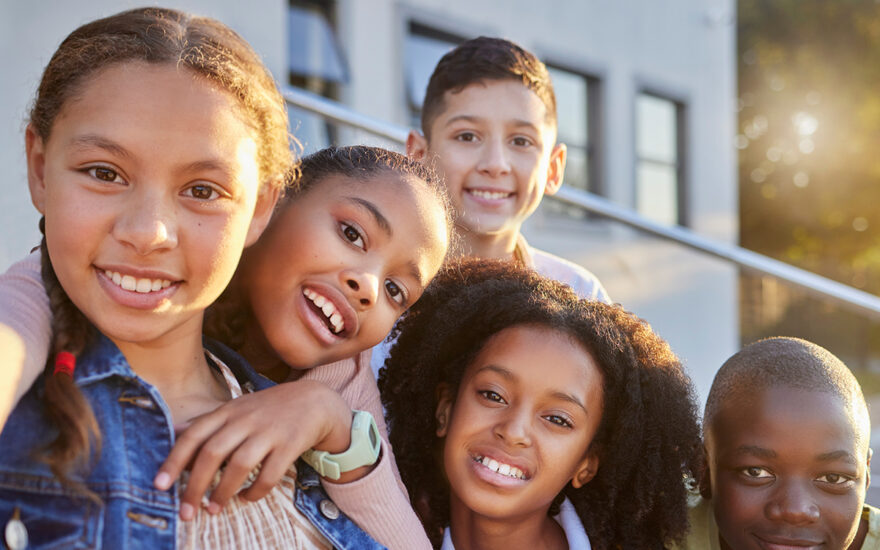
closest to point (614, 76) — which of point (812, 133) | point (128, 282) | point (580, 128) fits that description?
point (580, 128)

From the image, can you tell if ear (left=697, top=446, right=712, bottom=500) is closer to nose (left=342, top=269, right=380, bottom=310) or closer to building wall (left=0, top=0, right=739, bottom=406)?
nose (left=342, top=269, right=380, bottom=310)

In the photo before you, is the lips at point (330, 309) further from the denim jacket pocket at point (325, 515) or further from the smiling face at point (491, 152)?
the smiling face at point (491, 152)

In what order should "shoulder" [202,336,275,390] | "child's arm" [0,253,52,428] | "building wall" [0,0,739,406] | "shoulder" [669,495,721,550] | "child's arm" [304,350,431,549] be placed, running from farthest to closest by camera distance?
"building wall" [0,0,739,406]
"shoulder" [669,495,721,550]
"shoulder" [202,336,275,390]
"child's arm" [304,350,431,549]
"child's arm" [0,253,52,428]

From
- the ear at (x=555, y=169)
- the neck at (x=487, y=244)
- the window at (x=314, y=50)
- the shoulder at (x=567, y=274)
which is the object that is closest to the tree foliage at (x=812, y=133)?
the window at (x=314, y=50)

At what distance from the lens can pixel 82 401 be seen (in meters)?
1.22

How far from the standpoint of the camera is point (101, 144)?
1236mm

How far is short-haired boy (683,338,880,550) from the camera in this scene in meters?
2.02

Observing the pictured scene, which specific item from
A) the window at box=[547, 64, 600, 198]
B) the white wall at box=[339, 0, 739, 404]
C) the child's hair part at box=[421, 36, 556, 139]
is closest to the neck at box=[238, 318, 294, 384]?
the child's hair part at box=[421, 36, 556, 139]

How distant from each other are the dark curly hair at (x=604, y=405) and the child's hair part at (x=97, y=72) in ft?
2.29

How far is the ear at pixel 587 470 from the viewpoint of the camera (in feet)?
6.43

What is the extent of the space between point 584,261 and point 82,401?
6999 mm

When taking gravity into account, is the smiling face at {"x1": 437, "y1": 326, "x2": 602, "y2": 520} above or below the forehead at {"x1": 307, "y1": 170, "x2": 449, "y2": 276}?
below

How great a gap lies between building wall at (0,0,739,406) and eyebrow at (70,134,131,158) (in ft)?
8.62

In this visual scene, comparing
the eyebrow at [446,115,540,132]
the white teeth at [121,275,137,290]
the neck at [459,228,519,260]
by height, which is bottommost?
the white teeth at [121,275,137,290]
